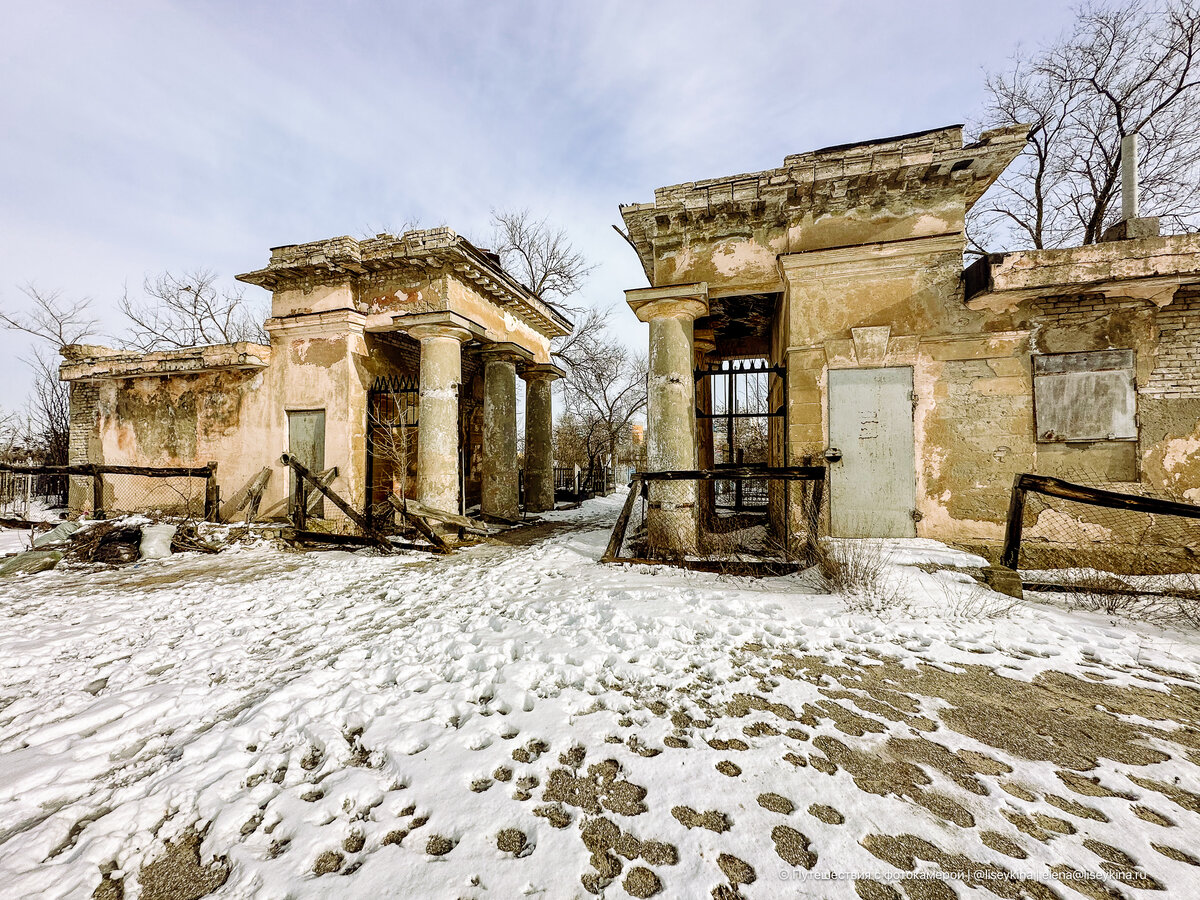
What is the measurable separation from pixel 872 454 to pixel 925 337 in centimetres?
177

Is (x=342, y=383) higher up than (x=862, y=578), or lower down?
higher up

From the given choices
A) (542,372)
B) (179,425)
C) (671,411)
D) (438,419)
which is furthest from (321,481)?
(671,411)

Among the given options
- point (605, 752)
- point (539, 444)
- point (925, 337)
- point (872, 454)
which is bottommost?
point (605, 752)

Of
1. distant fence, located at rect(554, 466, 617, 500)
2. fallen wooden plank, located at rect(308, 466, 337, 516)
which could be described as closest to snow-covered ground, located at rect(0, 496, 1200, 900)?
fallen wooden plank, located at rect(308, 466, 337, 516)

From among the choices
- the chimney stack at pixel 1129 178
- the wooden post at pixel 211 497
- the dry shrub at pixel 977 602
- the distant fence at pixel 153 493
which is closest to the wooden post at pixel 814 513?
the dry shrub at pixel 977 602

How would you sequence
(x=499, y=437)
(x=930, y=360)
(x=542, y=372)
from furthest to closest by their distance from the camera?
1. (x=542, y=372)
2. (x=499, y=437)
3. (x=930, y=360)

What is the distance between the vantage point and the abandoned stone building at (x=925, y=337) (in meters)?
5.75

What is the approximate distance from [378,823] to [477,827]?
424 millimetres

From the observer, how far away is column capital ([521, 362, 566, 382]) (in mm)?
12641

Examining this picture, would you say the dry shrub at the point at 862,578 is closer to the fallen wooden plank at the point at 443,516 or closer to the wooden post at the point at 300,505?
the fallen wooden plank at the point at 443,516

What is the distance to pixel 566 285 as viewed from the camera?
20641 millimetres

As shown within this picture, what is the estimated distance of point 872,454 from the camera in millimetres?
6555

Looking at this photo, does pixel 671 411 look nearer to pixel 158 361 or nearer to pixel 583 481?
pixel 158 361

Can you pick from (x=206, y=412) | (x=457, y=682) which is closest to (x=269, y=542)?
(x=206, y=412)
